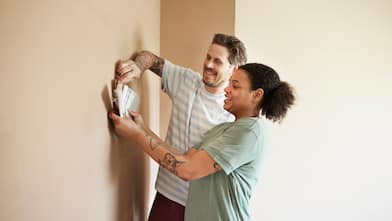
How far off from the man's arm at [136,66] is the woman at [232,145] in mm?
159

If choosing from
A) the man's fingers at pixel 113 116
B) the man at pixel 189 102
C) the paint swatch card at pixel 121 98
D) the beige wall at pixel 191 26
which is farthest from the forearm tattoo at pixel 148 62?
the beige wall at pixel 191 26

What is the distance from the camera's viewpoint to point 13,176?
2.38 ft

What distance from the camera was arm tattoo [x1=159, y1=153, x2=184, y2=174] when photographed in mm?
1367

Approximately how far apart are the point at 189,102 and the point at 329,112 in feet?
3.47

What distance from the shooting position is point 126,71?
1.40 metres

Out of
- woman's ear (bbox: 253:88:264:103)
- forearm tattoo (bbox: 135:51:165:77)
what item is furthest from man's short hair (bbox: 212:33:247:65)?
woman's ear (bbox: 253:88:264:103)

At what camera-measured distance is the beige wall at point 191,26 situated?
2.11 m

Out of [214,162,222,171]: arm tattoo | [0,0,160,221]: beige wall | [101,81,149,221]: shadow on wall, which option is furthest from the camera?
[101,81,149,221]: shadow on wall

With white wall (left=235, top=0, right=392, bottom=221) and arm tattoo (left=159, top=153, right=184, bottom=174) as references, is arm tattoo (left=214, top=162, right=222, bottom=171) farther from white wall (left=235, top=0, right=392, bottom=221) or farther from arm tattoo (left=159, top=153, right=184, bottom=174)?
white wall (left=235, top=0, right=392, bottom=221)

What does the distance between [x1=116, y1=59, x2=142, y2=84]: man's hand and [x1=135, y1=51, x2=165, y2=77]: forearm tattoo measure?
0.08 metres

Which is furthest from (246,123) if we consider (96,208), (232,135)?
(96,208)

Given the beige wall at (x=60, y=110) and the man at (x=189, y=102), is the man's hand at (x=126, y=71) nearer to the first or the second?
the beige wall at (x=60, y=110)

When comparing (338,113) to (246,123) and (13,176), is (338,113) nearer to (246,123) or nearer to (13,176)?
(246,123)

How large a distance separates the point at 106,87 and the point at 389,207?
2020mm
